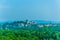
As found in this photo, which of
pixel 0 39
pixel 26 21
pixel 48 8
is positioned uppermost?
pixel 48 8

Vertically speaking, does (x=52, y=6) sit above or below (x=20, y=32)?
above

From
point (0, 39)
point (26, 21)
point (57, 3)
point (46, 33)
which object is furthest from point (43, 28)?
point (0, 39)

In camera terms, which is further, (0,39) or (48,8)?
(48,8)

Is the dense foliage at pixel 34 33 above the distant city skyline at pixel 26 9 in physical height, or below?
below

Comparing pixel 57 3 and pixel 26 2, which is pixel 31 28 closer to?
pixel 26 2

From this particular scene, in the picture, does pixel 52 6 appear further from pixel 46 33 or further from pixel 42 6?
pixel 46 33

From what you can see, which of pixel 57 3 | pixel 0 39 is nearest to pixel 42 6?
pixel 57 3

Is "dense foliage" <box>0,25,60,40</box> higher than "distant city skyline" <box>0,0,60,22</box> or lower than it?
lower
